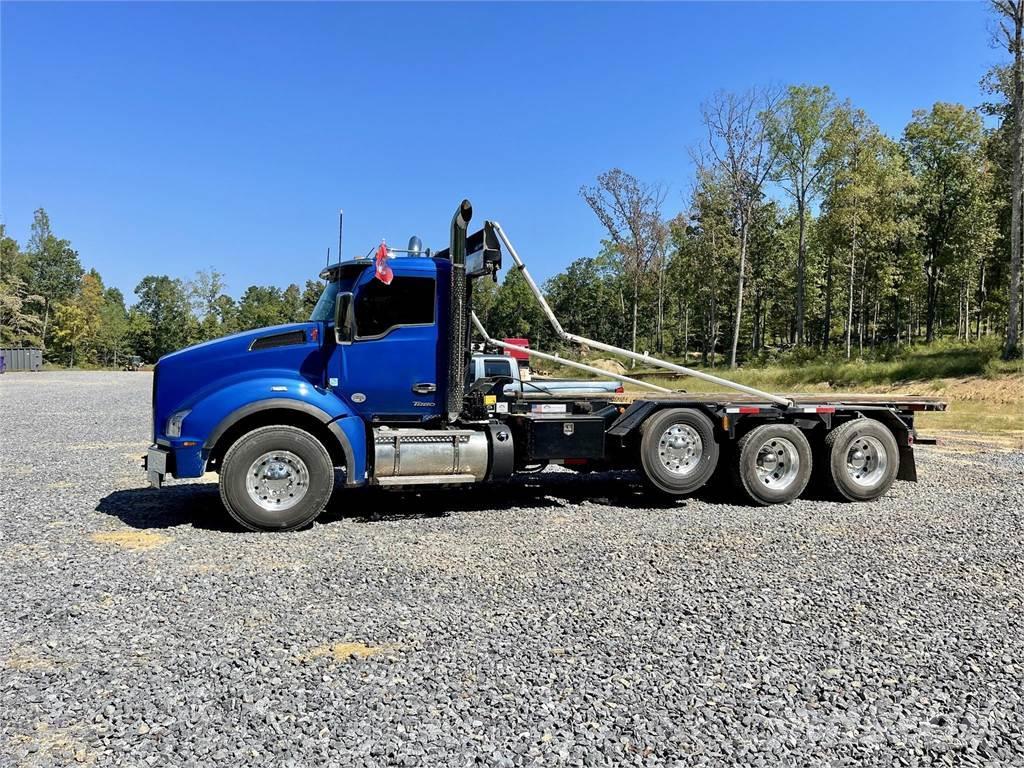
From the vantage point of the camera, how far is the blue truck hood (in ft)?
24.2

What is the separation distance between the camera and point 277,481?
723 cm

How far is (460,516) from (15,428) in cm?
1332

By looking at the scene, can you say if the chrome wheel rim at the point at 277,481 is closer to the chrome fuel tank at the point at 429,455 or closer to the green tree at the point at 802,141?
the chrome fuel tank at the point at 429,455

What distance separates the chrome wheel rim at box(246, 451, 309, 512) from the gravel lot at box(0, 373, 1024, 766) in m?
0.40

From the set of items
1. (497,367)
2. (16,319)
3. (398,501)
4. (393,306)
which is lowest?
(398,501)

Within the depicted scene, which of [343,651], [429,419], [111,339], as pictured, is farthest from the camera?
[111,339]

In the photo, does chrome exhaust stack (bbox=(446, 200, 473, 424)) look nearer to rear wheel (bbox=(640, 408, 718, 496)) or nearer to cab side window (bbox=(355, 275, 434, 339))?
cab side window (bbox=(355, 275, 434, 339))

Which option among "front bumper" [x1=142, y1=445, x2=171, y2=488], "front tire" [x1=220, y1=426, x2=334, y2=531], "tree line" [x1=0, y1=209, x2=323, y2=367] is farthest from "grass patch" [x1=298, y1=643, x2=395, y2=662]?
"tree line" [x1=0, y1=209, x2=323, y2=367]

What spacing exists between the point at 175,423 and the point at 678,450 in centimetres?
A: 549

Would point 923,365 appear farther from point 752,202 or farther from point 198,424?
point 198,424

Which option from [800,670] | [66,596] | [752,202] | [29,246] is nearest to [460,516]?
[66,596]

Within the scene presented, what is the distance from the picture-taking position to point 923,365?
1063 inches

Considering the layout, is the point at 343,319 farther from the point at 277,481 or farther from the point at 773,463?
the point at 773,463

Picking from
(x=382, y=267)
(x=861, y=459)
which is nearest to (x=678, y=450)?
(x=861, y=459)
